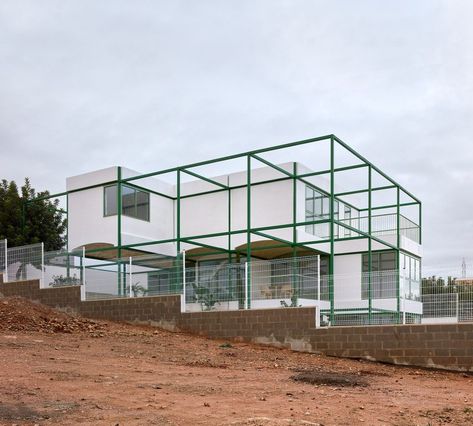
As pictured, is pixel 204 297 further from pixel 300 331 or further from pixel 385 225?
pixel 385 225

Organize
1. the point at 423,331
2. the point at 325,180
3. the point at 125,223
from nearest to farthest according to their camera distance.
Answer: the point at 423,331 < the point at 125,223 < the point at 325,180

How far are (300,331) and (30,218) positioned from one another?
18.0 m

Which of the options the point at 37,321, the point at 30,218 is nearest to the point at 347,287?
the point at 37,321

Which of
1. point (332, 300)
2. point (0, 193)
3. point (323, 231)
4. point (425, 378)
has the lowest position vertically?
point (425, 378)

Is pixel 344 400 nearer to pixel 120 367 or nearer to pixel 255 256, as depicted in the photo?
pixel 120 367

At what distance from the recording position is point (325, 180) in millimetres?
28906

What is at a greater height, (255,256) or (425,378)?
(255,256)

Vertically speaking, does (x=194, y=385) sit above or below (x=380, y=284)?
below

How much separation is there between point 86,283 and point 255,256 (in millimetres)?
8997

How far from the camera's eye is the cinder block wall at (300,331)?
1427 centimetres

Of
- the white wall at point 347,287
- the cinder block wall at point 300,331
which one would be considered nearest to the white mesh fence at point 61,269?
the cinder block wall at point 300,331

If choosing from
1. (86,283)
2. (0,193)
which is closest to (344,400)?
(86,283)

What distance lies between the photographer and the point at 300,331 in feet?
53.9

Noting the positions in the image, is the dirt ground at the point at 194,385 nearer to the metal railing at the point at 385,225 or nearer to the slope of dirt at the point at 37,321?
the slope of dirt at the point at 37,321
